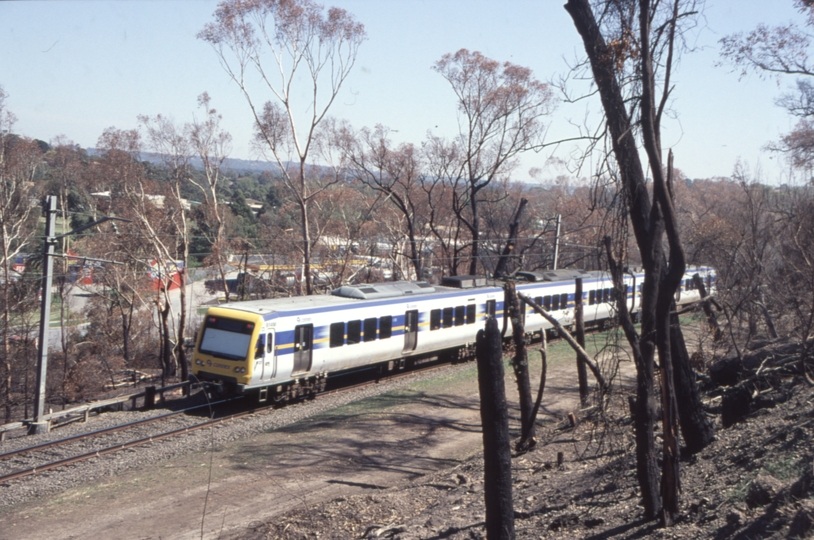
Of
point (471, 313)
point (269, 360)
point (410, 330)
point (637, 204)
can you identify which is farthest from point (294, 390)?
point (637, 204)

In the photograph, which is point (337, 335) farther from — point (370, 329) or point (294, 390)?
point (294, 390)

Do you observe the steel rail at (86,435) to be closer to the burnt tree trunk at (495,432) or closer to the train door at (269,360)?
the train door at (269,360)

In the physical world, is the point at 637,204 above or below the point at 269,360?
above

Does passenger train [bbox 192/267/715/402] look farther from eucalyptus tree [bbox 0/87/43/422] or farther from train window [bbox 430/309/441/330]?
eucalyptus tree [bbox 0/87/43/422]

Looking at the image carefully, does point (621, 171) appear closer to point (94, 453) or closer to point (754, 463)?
point (754, 463)

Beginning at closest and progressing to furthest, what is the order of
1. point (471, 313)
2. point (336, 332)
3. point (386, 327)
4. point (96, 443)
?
1. point (96, 443)
2. point (336, 332)
3. point (386, 327)
4. point (471, 313)

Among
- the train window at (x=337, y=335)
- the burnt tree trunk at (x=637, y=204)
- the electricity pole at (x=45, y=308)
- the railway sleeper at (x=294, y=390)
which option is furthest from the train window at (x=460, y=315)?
the burnt tree trunk at (x=637, y=204)

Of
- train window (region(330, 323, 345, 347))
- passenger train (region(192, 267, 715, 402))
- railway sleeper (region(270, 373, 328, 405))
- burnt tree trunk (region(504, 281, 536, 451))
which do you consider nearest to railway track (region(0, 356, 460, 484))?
railway sleeper (region(270, 373, 328, 405))
